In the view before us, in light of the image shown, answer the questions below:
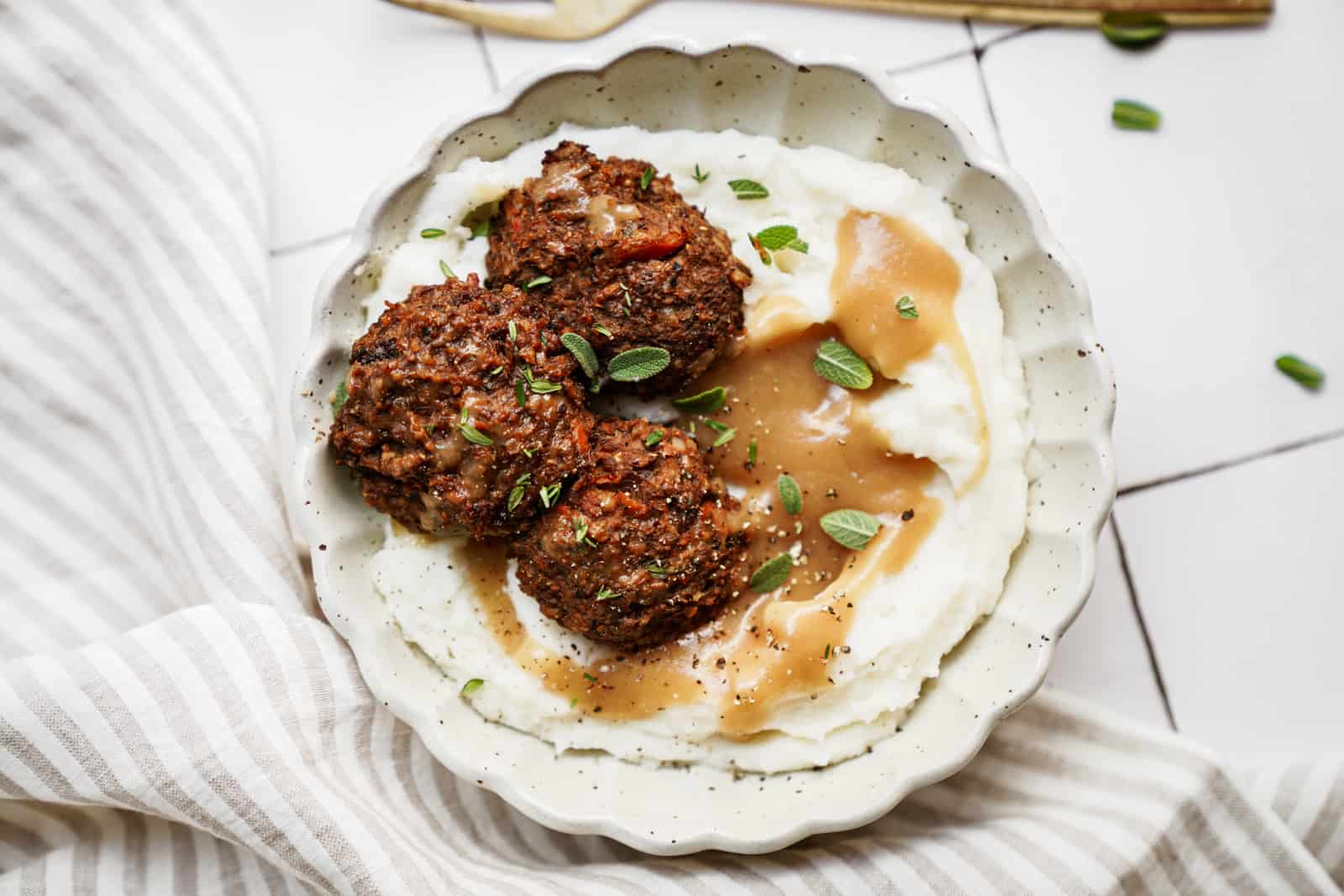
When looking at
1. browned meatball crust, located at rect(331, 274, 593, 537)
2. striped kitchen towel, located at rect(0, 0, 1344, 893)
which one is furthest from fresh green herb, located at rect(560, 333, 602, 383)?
striped kitchen towel, located at rect(0, 0, 1344, 893)

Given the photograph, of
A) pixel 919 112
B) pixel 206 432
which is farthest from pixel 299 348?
pixel 919 112

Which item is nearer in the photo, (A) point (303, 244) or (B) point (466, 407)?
(B) point (466, 407)

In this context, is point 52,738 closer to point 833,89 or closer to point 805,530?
point 805,530

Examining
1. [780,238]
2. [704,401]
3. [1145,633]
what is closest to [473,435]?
[704,401]

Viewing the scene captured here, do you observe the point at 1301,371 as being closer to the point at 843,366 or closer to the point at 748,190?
the point at 843,366

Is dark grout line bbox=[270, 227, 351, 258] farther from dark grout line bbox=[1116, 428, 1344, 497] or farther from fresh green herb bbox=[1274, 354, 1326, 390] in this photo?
fresh green herb bbox=[1274, 354, 1326, 390]

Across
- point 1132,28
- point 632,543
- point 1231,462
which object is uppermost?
point 1132,28

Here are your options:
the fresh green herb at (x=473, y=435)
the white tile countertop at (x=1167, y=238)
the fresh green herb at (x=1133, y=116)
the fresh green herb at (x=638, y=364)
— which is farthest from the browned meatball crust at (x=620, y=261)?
the fresh green herb at (x=1133, y=116)
